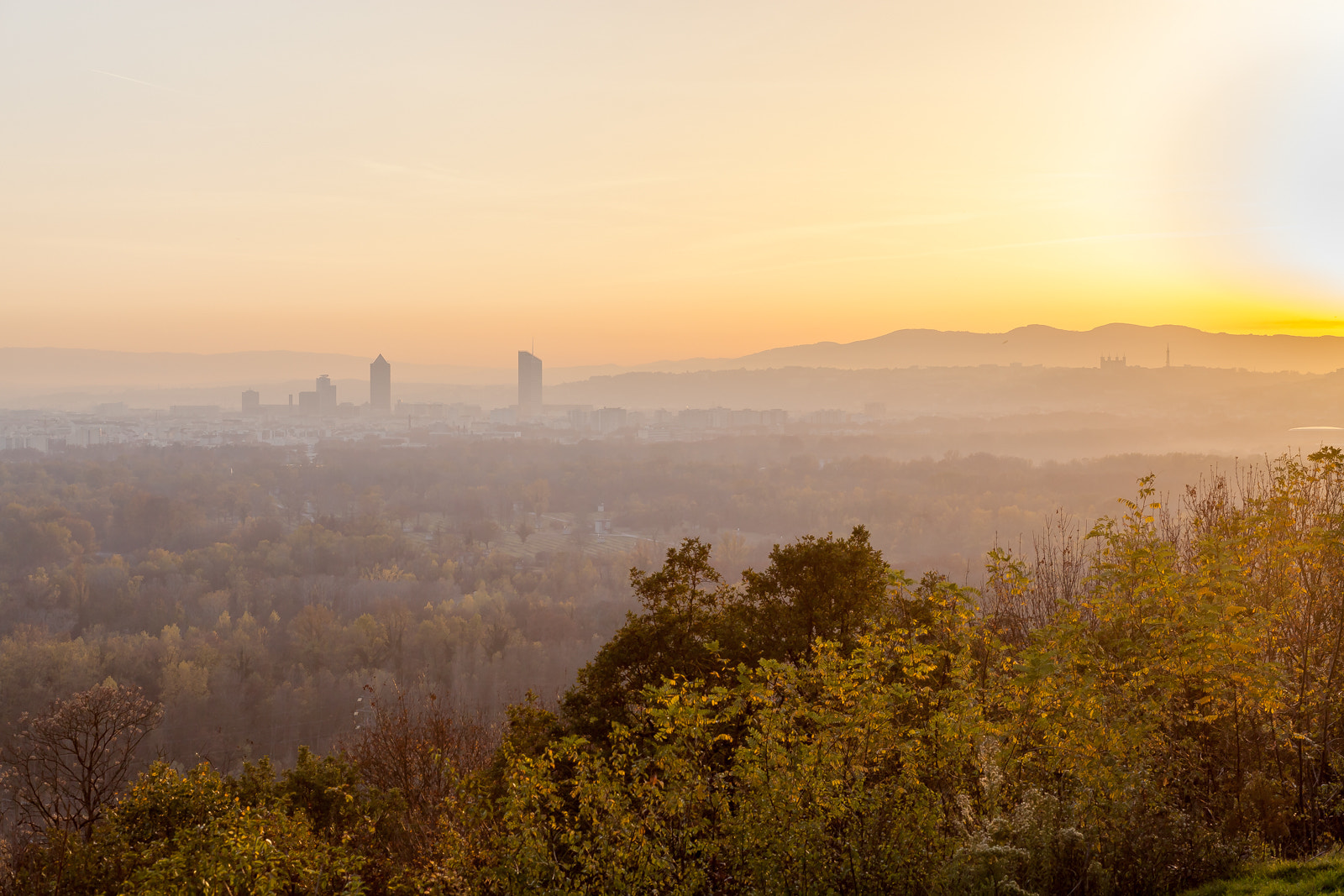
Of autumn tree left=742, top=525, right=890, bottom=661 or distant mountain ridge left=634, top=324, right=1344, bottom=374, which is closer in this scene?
autumn tree left=742, top=525, right=890, bottom=661

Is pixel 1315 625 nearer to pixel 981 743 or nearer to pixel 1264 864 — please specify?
pixel 1264 864

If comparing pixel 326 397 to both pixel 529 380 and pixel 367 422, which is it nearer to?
pixel 367 422

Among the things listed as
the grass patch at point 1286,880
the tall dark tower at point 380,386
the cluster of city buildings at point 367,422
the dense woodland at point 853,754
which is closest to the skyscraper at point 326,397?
the cluster of city buildings at point 367,422

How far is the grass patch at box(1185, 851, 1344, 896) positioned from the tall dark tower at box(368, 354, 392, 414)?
18361 centimetres

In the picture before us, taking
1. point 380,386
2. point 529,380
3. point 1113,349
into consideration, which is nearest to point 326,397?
point 380,386

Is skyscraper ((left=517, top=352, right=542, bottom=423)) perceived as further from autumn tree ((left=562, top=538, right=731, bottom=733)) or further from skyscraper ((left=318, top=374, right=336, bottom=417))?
autumn tree ((left=562, top=538, right=731, bottom=733))

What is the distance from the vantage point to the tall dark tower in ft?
599

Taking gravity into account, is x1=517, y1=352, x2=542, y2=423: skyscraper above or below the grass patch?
above

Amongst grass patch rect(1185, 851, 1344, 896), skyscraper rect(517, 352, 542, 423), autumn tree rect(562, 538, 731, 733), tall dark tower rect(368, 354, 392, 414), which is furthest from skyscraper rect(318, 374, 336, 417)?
grass patch rect(1185, 851, 1344, 896)

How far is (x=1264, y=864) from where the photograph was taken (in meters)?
6.06

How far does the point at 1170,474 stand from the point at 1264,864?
6473 cm

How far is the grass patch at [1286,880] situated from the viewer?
5.46m

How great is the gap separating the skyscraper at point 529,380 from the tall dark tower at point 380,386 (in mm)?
29200

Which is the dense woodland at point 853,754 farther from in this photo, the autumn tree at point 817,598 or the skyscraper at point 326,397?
the skyscraper at point 326,397
